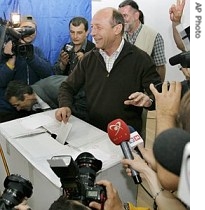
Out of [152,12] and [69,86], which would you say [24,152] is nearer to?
[69,86]

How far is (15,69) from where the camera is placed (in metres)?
2.64

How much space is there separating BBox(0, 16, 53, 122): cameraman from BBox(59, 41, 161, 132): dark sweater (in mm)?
611

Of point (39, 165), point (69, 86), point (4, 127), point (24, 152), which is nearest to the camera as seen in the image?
point (39, 165)

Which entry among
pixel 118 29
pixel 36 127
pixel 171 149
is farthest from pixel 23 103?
pixel 171 149

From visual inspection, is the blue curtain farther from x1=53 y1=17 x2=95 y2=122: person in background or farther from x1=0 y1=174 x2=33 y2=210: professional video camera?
x1=0 y1=174 x2=33 y2=210: professional video camera

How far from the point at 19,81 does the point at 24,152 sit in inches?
43.5

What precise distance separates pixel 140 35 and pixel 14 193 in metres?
2.30

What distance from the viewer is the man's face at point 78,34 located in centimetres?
301

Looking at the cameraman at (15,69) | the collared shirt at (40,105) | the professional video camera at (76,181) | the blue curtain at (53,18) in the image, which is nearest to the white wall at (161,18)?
the blue curtain at (53,18)

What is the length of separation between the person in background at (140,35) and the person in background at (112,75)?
0.98 m

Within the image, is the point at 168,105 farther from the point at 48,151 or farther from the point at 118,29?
the point at 118,29

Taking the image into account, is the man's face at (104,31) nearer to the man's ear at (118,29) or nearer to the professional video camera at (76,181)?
the man's ear at (118,29)
